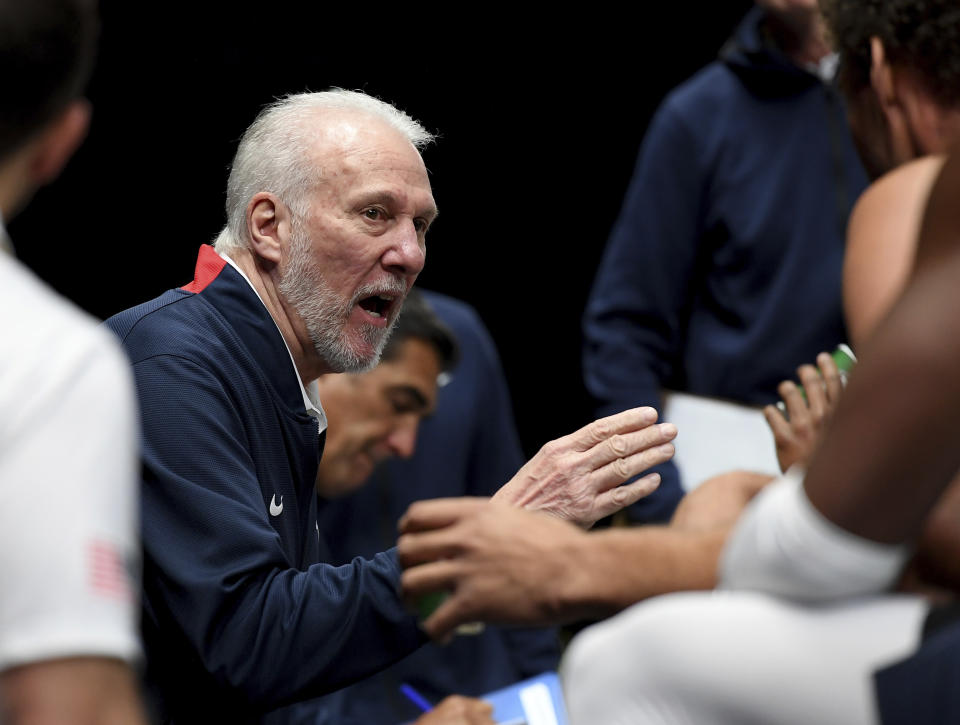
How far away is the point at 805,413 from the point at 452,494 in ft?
3.71

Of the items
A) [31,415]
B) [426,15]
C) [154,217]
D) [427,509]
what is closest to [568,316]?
[426,15]

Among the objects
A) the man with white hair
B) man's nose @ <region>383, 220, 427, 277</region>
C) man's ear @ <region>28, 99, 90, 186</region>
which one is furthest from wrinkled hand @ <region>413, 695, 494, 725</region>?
man's ear @ <region>28, 99, 90, 186</region>

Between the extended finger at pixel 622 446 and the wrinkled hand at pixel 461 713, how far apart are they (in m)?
0.44

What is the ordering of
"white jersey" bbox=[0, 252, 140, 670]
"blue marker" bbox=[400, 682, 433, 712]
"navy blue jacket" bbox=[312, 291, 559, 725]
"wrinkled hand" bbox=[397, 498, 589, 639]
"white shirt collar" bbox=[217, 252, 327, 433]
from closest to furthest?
"white jersey" bbox=[0, 252, 140, 670] < "wrinkled hand" bbox=[397, 498, 589, 639] < "white shirt collar" bbox=[217, 252, 327, 433] < "blue marker" bbox=[400, 682, 433, 712] < "navy blue jacket" bbox=[312, 291, 559, 725]

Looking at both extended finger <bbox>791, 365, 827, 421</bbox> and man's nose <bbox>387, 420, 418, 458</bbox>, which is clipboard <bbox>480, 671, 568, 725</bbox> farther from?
man's nose <bbox>387, 420, 418, 458</bbox>

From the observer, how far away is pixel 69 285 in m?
3.37

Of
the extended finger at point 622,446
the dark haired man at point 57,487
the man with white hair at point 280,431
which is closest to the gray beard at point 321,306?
the man with white hair at point 280,431

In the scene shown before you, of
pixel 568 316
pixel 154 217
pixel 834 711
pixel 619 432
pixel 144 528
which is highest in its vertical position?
pixel 834 711

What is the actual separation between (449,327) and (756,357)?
672 millimetres

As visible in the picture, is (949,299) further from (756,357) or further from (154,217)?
(154,217)

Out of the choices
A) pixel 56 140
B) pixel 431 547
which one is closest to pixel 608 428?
pixel 431 547

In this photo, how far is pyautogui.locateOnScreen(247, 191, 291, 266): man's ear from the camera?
1908 millimetres

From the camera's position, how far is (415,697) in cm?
234

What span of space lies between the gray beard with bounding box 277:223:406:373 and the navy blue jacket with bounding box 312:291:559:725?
792 mm
